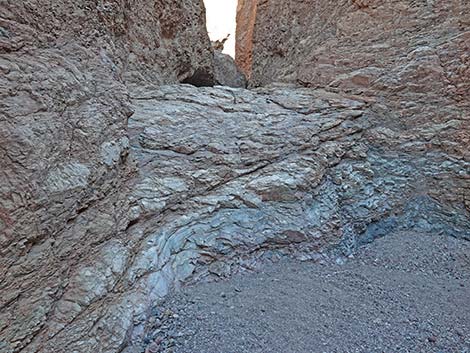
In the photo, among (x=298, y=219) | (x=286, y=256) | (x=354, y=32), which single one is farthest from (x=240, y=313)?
(x=354, y=32)

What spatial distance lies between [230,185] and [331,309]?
1197 mm

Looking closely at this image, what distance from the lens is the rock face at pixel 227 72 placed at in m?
5.42

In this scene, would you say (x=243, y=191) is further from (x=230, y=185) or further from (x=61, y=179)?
(x=61, y=179)

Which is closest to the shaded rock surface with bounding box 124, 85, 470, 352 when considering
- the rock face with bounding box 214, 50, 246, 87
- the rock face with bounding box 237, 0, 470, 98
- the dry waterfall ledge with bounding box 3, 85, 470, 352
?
the dry waterfall ledge with bounding box 3, 85, 470, 352

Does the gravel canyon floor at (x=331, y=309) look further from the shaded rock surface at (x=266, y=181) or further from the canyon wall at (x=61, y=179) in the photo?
the canyon wall at (x=61, y=179)

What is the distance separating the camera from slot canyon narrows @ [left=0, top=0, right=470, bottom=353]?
1654 mm

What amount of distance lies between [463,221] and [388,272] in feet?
3.58

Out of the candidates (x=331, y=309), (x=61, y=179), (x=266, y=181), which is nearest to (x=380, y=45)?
(x=266, y=181)

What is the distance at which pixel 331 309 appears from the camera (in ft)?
7.11

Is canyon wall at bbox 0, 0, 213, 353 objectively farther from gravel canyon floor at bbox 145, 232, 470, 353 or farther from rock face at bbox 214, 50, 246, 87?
rock face at bbox 214, 50, 246, 87

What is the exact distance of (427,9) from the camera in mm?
3320

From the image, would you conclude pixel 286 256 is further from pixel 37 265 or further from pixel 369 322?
pixel 37 265

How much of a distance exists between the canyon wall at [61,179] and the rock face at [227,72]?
308 cm

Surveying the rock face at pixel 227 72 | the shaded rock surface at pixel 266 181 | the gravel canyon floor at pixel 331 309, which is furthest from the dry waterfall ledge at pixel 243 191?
the rock face at pixel 227 72
